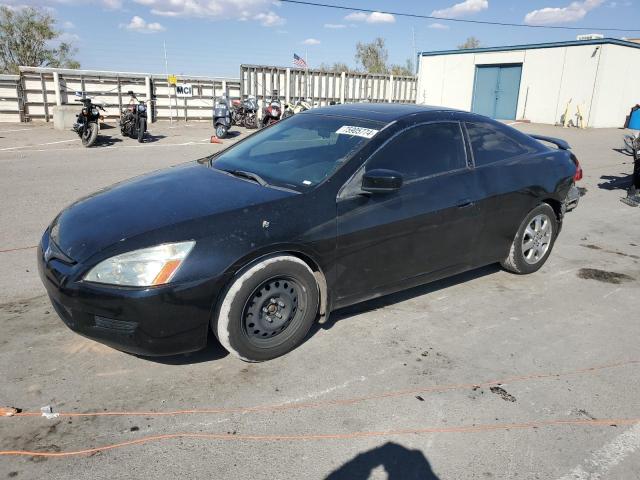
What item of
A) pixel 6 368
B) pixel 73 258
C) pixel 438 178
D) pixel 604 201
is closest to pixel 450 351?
pixel 438 178

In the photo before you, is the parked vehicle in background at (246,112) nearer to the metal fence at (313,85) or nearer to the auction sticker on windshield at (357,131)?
the metal fence at (313,85)

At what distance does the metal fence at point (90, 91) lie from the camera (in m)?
19.6

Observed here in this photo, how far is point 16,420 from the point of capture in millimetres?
2773

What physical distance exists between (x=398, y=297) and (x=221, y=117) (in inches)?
543

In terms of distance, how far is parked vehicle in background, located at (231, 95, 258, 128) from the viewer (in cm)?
2048

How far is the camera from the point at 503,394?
10.5ft

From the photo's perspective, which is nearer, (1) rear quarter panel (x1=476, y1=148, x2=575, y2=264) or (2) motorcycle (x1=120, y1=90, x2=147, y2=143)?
(1) rear quarter panel (x1=476, y1=148, x2=575, y2=264)

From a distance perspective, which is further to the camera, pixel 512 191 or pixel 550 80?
pixel 550 80

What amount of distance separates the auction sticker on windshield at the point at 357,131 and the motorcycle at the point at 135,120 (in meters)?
12.8

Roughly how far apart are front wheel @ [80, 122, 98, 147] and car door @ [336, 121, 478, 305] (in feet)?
40.3

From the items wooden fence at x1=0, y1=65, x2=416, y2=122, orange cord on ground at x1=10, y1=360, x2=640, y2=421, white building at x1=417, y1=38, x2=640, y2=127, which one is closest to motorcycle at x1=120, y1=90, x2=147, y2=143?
wooden fence at x1=0, y1=65, x2=416, y2=122

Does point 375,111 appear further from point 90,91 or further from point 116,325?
point 90,91

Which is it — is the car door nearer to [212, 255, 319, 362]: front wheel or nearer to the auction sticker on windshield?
the auction sticker on windshield

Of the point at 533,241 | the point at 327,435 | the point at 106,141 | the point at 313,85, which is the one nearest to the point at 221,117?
the point at 106,141
